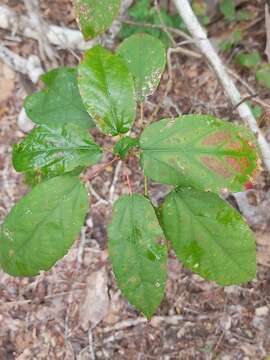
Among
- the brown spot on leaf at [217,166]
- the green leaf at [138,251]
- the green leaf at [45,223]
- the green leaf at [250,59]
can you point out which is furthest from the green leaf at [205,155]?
the green leaf at [250,59]

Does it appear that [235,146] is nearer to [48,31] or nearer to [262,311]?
[262,311]

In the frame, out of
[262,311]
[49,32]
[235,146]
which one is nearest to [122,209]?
[235,146]

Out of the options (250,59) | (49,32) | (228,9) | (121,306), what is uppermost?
(49,32)

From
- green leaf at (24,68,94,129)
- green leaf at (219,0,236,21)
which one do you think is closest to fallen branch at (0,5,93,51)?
green leaf at (219,0,236,21)

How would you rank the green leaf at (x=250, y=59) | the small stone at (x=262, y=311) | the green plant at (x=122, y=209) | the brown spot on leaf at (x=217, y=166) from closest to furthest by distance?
1. the brown spot on leaf at (x=217, y=166)
2. the green plant at (x=122, y=209)
3. the small stone at (x=262, y=311)
4. the green leaf at (x=250, y=59)

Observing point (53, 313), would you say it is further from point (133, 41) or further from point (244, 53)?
point (244, 53)

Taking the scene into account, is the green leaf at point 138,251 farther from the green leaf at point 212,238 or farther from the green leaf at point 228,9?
the green leaf at point 228,9

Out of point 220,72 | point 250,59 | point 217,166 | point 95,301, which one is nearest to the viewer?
point 217,166
